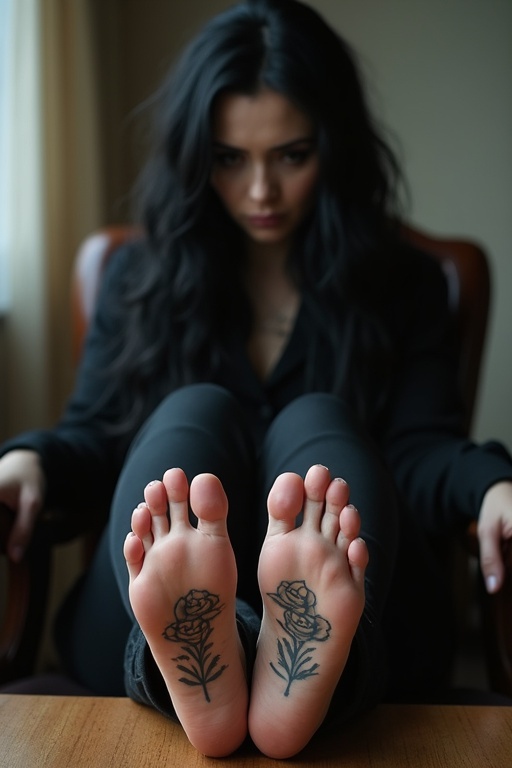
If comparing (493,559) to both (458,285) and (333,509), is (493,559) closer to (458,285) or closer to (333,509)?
(333,509)

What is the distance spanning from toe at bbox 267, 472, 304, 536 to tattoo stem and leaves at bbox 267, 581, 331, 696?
44 mm

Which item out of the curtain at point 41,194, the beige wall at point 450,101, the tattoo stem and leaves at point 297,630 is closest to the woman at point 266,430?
the tattoo stem and leaves at point 297,630

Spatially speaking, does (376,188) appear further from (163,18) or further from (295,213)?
(163,18)

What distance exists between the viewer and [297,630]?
632 millimetres

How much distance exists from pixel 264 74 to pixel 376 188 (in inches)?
10.4

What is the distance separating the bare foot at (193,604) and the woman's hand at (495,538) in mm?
333

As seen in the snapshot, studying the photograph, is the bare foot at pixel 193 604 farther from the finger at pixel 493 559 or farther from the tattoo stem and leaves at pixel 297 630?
the finger at pixel 493 559

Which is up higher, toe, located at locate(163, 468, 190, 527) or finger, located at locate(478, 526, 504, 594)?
toe, located at locate(163, 468, 190, 527)

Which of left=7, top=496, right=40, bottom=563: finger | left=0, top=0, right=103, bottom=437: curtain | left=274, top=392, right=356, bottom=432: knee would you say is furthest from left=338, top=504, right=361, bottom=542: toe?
left=0, top=0, right=103, bottom=437: curtain

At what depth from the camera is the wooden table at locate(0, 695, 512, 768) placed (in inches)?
25.2

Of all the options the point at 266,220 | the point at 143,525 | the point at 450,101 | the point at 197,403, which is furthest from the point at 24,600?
the point at 450,101

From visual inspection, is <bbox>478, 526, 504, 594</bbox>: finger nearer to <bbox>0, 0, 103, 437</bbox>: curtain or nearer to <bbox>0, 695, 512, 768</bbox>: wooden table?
<bbox>0, 695, 512, 768</bbox>: wooden table

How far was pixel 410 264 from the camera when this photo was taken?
1307mm

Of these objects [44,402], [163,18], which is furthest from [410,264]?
[163,18]
